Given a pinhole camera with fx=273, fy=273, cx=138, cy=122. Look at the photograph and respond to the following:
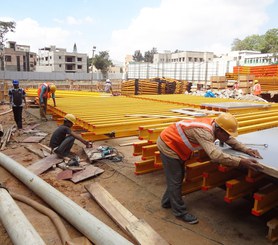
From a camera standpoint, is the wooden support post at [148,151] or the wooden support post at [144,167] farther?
the wooden support post at [144,167]

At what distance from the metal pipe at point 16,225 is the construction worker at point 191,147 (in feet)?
5.53

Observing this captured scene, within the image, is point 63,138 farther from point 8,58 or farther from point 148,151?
point 8,58

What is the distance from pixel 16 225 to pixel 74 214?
24.2 inches

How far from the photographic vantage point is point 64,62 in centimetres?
5878

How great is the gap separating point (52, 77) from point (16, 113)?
36.2m

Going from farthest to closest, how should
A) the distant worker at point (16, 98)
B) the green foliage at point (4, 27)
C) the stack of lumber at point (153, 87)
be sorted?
the green foliage at point (4, 27) < the stack of lumber at point (153, 87) < the distant worker at point (16, 98)

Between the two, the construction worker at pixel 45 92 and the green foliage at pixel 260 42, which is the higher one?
the green foliage at pixel 260 42

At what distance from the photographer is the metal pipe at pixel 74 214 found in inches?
Result: 107

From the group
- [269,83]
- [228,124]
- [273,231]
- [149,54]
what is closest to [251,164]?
[228,124]

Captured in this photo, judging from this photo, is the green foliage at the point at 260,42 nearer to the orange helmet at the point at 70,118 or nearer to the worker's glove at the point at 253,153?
the orange helmet at the point at 70,118

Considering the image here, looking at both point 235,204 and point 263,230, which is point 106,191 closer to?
point 235,204

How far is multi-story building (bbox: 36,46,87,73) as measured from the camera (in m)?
58.3

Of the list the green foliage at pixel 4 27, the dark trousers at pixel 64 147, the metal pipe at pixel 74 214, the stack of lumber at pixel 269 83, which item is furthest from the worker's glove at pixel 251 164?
the green foliage at pixel 4 27

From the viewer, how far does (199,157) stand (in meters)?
3.74
